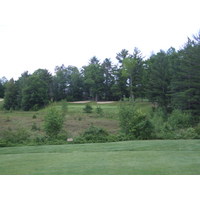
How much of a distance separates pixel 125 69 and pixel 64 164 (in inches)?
1900

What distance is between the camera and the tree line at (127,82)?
25406 millimetres

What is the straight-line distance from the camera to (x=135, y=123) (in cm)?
1380

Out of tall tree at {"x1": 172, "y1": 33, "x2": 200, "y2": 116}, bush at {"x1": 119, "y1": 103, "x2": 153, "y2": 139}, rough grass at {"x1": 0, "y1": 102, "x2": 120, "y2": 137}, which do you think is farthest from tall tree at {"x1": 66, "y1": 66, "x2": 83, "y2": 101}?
bush at {"x1": 119, "y1": 103, "x2": 153, "y2": 139}

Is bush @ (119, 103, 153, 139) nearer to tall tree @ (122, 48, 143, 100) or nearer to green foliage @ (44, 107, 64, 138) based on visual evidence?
green foliage @ (44, 107, 64, 138)

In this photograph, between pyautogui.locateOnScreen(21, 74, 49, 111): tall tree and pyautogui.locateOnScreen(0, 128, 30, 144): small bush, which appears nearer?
pyautogui.locateOnScreen(0, 128, 30, 144): small bush

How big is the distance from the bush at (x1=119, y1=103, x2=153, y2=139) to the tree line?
8.49 metres

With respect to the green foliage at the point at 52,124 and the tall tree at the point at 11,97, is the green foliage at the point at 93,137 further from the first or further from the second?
the tall tree at the point at 11,97

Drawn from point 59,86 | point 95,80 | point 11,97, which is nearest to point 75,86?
point 59,86

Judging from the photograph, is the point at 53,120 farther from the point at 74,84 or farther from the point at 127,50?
the point at 74,84

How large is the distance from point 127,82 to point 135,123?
46468 mm

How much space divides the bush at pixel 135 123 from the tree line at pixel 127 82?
8486mm

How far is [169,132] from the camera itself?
13883 millimetres

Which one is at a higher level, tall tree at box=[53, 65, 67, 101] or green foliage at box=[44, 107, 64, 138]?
tall tree at box=[53, 65, 67, 101]

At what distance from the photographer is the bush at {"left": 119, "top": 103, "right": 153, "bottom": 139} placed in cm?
1330
